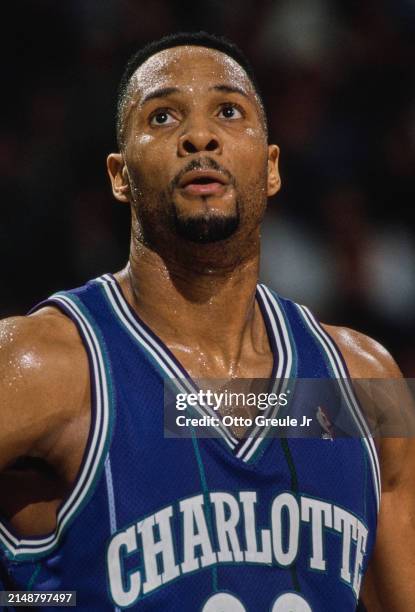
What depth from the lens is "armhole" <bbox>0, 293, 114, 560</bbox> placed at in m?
1.61

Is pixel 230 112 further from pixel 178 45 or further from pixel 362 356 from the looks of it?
pixel 362 356

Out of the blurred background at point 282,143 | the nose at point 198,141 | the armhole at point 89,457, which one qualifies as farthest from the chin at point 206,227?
the blurred background at point 282,143

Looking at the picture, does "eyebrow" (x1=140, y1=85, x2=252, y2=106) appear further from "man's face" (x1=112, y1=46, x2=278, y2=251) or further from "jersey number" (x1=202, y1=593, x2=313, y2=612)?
"jersey number" (x1=202, y1=593, x2=313, y2=612)

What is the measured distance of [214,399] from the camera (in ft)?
5.86

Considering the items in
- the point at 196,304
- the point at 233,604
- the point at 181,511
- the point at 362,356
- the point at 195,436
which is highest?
the point at 196,304

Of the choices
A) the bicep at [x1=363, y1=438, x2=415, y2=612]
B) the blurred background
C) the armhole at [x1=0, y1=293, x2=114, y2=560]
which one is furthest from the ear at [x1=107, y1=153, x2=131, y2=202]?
the blurred background

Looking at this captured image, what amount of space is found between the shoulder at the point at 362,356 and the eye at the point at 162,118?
1.77 feet

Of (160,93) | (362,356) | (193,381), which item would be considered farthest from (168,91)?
(362,356)

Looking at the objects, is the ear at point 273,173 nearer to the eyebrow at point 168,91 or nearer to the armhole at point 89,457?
the eyebrow at point 168,91

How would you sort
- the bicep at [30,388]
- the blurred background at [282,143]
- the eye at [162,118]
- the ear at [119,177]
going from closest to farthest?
the bicep at [30,388]
the eye at [162,118]
the ear at [119,177]
the blurred background at [282,143]

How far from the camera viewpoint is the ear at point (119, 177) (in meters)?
1.97

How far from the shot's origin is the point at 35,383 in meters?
1.60

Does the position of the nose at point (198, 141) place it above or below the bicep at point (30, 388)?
above

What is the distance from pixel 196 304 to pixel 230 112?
0.38 meters
